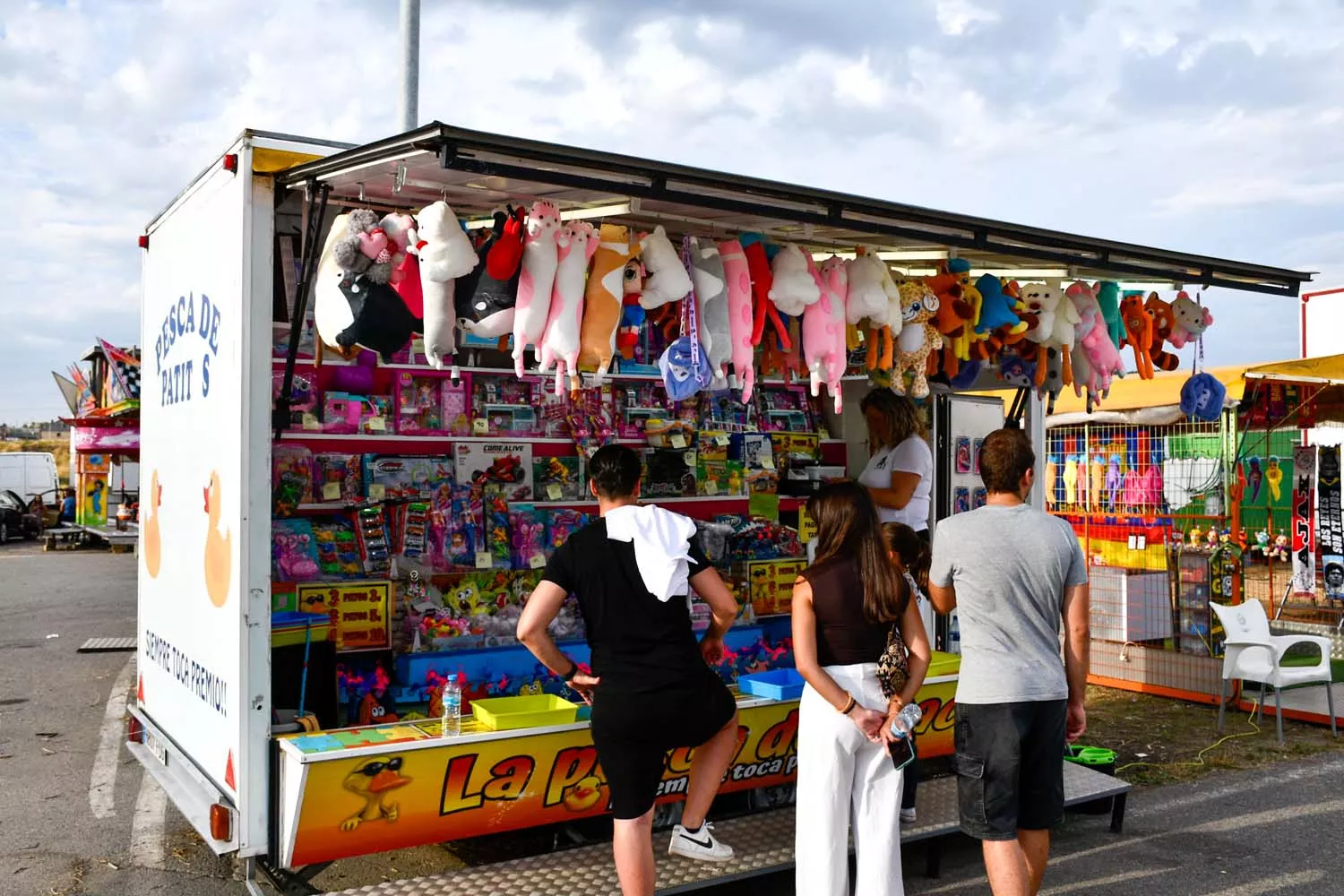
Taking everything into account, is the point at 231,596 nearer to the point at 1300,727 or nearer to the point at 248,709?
the point at 248,709

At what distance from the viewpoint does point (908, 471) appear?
598cm

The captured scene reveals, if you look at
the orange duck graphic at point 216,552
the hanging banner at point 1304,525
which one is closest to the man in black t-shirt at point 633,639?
the orange duck graphic at point 216,552

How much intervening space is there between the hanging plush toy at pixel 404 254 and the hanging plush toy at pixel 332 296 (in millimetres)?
165

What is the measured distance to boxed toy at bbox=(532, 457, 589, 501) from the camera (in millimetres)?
6367

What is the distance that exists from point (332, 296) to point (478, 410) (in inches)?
87.2

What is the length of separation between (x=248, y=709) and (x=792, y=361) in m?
2.73

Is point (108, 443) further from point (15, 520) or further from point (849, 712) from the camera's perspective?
point (849, 712)

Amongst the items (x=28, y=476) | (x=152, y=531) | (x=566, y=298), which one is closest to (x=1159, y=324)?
(x=566, y=298)

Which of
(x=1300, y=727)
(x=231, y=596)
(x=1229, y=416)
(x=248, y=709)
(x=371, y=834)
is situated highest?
(x=1229, y=416)

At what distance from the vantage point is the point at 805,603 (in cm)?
374

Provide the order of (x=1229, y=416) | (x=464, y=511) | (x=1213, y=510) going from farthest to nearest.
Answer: (x=1213, y=510), (x=1229, y=416), (x=464, y=511)

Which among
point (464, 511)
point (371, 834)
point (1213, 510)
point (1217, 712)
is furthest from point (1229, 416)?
point (371, 834)

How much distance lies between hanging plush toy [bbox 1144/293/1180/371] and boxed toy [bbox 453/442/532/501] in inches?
142

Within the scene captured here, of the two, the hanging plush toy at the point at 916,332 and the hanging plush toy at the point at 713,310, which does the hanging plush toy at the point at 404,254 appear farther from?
the hanging plush toy at the point at 916,332
